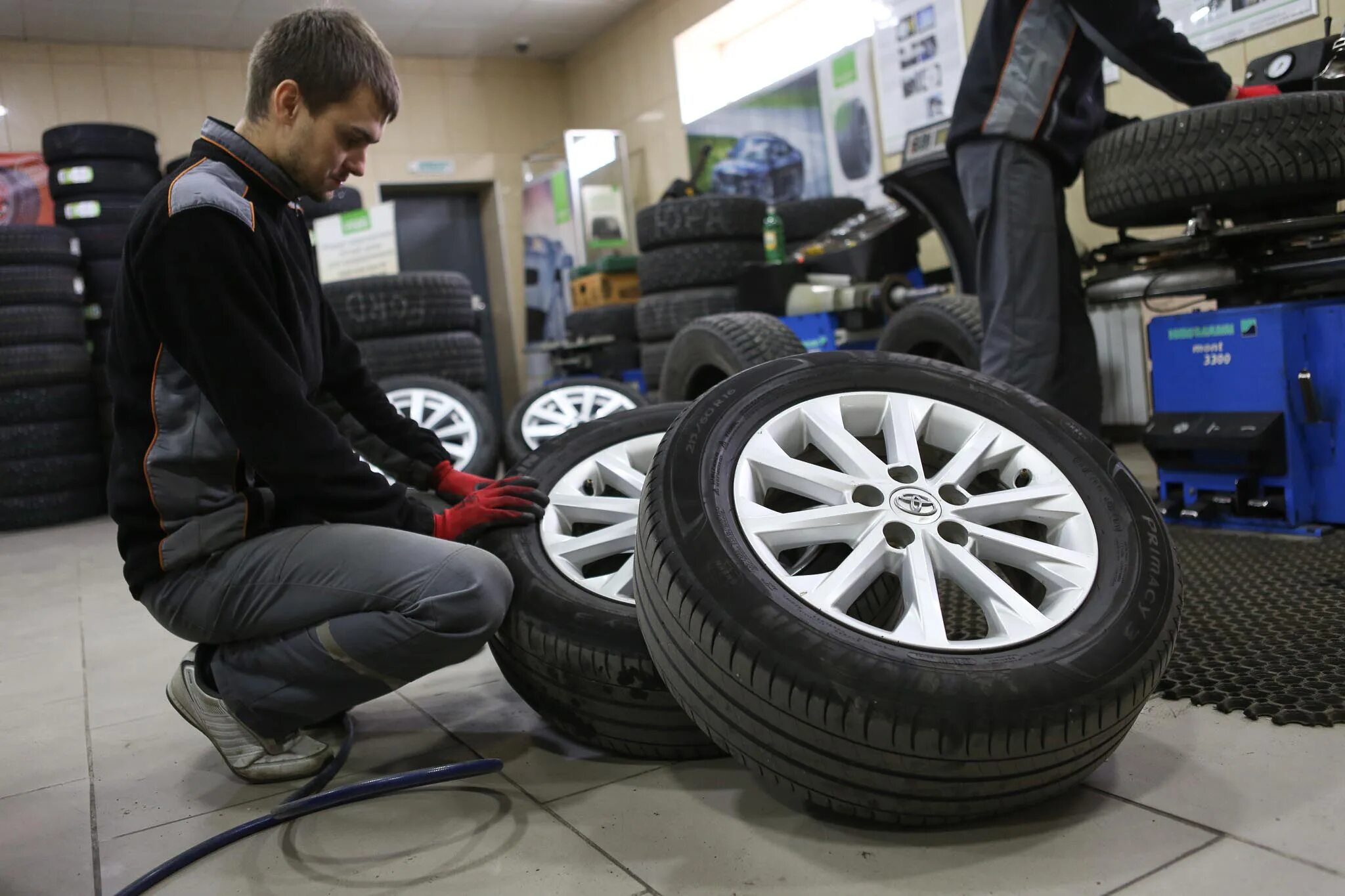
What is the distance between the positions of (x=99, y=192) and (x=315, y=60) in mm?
5737

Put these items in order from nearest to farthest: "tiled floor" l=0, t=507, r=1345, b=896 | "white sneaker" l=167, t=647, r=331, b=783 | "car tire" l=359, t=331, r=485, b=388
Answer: "tiled floor" l=0, t=507, r=1345, b=896 → "white sneaker" l=167, t=647, r=331, b=783 → "car tire" l=359, t=331, r=485, b=388

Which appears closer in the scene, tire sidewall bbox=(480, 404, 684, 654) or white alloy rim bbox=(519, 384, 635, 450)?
tire sidewall bbox=(480, 404, 684, 654)

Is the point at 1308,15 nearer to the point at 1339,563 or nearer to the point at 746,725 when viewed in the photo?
the point at 1339,563

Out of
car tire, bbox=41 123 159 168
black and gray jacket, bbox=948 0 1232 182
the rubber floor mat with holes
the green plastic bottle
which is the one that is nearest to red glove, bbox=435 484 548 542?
the rubber floor mat with holes

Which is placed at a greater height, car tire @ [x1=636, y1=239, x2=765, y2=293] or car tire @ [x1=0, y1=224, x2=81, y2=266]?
car tire @ [x1=0, y1=224, x2=81, y2=266]

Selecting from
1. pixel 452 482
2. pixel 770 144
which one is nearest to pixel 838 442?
pixel 452 482

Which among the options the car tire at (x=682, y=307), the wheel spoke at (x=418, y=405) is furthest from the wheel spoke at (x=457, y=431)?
the car tire at (x=682, y=307)

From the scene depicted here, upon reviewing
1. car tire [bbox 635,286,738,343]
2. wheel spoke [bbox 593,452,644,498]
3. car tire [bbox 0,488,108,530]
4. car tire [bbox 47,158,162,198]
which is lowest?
car tire [bbox 0,488,108,530]

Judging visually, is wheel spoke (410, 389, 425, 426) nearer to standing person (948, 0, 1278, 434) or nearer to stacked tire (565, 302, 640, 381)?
stacked tire (565, 302, 640, 381)

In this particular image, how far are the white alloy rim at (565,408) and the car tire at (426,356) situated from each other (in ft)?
1.69

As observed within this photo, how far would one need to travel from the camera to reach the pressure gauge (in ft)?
9.41

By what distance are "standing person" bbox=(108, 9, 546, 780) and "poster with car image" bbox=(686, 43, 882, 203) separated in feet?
16.5

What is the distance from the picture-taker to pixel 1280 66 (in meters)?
2.88

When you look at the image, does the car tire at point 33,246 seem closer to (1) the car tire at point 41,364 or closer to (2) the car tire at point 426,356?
(1) the car tire at point 41,364
